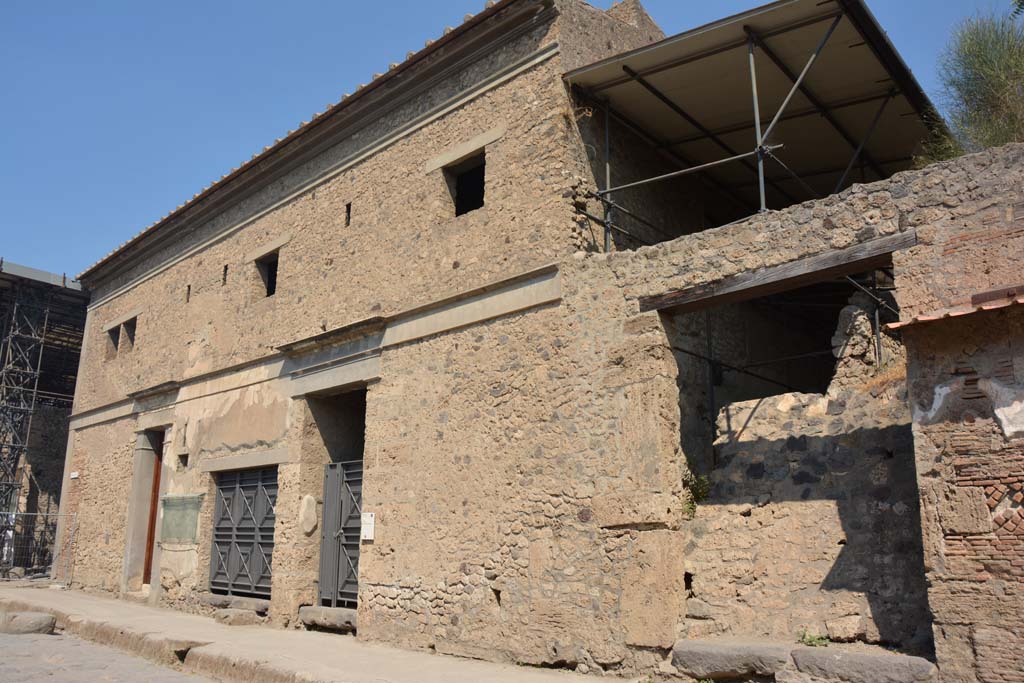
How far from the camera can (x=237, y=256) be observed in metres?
13.1

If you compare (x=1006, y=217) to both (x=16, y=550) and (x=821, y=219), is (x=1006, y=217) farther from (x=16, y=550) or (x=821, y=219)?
(x=16, y=550)

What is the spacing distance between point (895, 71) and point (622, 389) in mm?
4281

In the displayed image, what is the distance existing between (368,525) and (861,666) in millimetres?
5652

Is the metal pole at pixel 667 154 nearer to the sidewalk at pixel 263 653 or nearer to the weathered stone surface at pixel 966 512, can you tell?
the weathered stone surface at pixel 966 512

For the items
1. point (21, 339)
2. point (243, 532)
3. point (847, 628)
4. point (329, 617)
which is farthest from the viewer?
point (21, 339)

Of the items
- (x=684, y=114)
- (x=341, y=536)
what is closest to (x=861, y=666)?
(x=684, y=114)

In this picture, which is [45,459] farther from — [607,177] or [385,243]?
[607,177]

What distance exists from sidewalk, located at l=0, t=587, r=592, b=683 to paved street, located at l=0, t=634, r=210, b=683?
224 millimetres

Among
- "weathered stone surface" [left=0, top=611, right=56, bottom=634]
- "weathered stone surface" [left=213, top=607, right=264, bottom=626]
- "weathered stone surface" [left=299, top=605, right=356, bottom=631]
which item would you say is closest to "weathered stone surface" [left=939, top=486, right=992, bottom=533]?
"weathered stone surface" [left=299, top=605, right=356, bottom=631]

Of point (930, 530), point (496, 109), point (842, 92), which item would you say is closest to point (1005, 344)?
point (930, 530)

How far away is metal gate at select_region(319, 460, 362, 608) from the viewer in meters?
10.2

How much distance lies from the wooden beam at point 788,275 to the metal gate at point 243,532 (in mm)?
6741

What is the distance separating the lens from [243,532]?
11.9 m

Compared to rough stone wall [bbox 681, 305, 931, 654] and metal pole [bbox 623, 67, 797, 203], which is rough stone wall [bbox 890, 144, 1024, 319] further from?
metal pole [bbox 623, 67, 797, 203]
